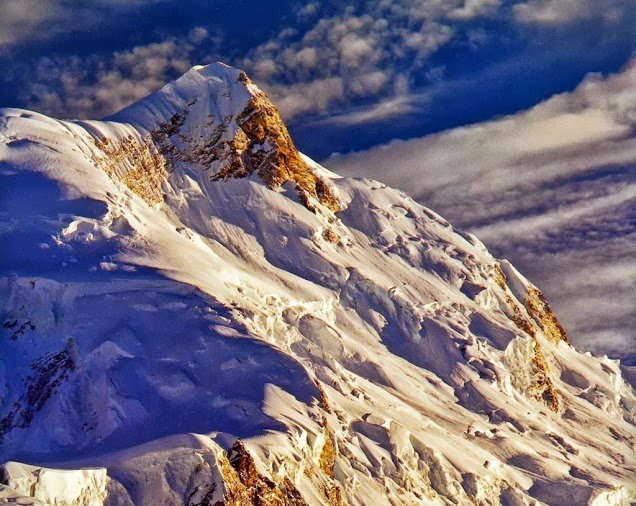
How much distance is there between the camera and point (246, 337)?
519 ft

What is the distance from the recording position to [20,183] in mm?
184125

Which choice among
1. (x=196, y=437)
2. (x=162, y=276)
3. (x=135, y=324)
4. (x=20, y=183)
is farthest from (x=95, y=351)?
(x=20, y=183)

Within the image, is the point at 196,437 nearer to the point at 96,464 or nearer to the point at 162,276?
the point at 96,464

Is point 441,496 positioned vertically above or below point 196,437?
below

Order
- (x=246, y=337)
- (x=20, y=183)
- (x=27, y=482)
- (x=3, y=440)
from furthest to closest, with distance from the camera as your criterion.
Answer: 1. (x=20, y=183)
2. (x=246, y=337)
3. (x=3, y=440)
4. (x=27, y=482)

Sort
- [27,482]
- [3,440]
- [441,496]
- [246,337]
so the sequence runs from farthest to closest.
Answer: [441,496], [246,337], [3,440], [27,482]

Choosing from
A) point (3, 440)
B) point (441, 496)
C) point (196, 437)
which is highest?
point (196, 437)

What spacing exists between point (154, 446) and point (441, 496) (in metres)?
53.4

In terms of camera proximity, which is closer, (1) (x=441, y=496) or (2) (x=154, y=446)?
(2) (x=154, y=446)

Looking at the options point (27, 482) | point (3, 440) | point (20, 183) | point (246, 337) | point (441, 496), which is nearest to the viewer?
point (27, 482)

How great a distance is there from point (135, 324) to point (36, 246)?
22.5 metres

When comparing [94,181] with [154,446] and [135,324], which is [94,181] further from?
[154,446]

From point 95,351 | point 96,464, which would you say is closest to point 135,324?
point 95,351

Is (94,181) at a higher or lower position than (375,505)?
higher
